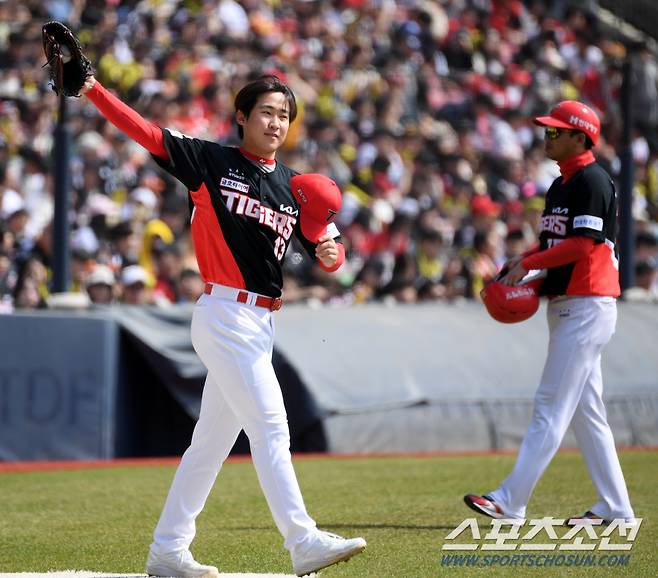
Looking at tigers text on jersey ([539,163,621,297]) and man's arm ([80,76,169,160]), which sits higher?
man's arm ([80,76,169,160])

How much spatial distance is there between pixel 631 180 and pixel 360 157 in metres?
4.30

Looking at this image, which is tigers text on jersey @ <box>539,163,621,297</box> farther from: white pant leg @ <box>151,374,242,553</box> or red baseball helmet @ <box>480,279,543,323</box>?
white pant leg @ <box>151,374,242,553</box>

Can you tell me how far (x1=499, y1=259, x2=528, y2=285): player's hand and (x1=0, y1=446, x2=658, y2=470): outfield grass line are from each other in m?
3.59

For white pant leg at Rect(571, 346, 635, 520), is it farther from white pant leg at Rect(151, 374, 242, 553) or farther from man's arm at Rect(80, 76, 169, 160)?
man's arm at Rect(80, 76, 169, 160)

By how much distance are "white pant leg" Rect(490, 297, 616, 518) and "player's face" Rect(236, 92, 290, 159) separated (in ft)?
6.86

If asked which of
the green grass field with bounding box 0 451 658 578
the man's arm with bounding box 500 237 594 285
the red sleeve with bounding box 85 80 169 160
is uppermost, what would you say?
the red sleeve with bounding box 85 80 169 160

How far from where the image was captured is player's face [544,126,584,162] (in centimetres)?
665

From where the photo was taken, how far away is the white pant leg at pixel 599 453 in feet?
21.2

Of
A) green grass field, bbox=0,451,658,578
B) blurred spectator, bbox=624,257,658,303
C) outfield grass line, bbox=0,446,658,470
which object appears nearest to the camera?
green grass field, bbox=0,451,658,578

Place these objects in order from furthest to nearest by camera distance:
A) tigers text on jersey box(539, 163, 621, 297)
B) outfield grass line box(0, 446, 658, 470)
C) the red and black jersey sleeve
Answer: outfield grass line box(0, 446, 658, 470) → tigers text on jersey box(539, 163, 621, 297) → the red and black jersey sleeve

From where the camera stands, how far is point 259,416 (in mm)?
4969

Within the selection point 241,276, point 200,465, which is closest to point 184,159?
point 241,276

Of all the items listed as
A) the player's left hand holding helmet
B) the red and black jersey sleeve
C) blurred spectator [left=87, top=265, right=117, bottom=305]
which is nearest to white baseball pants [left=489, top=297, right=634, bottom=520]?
the player's left hand holding helmet

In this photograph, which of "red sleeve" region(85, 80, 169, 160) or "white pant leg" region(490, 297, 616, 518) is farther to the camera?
"white pant leg" region(490, 297, 616, 518)
